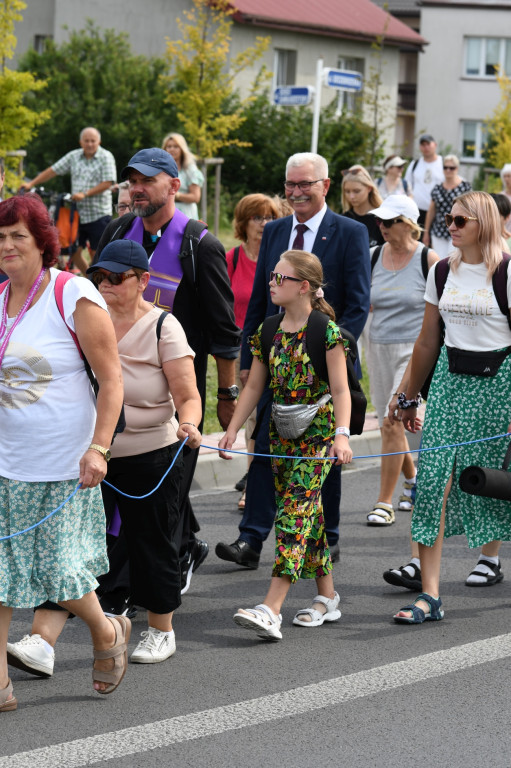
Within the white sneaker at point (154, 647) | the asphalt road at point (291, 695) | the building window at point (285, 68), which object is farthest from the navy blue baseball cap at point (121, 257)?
the building window at point (285, 68)

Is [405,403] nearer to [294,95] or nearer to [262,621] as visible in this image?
[262,621]

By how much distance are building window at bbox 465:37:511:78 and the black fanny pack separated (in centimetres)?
4946

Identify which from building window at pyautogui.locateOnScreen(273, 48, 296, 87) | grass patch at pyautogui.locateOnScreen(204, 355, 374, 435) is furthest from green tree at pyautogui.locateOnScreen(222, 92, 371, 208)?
grass patch at pyautogui.locateOnScreen(204, 355, 374, 435)

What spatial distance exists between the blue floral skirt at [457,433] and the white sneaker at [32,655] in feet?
6.27

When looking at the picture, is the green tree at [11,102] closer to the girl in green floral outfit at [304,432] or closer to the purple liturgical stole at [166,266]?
the purple liturgical stole at [166,266]

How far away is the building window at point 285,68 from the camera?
40.4 m

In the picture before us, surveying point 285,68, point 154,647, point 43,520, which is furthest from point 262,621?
point 285,68

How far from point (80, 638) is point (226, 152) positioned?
28355mm

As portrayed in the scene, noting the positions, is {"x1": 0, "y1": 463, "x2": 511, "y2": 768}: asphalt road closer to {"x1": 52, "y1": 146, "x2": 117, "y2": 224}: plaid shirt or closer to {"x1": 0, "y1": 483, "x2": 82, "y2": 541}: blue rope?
{"x1": 0, "y1": 483, "x2": 82, "y2": 541}: blue rope

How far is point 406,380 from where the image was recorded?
6477 millimetres

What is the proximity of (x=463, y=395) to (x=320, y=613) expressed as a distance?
48.7 inches

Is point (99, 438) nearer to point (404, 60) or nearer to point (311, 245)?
point (311, 245)

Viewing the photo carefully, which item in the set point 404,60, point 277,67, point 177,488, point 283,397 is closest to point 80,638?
point 177,488

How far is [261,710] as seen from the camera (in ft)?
15.2
